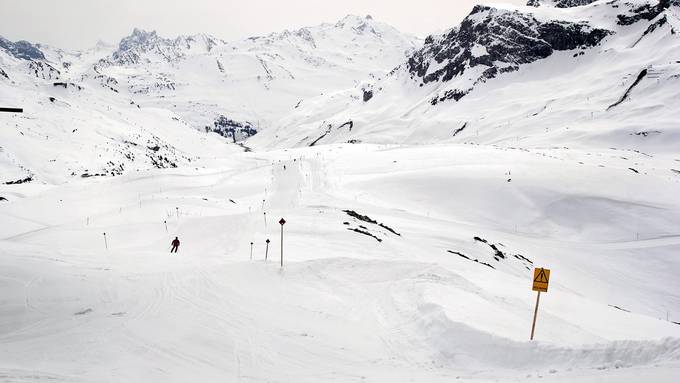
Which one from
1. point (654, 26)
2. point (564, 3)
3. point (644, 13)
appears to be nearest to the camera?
point (654, 26)

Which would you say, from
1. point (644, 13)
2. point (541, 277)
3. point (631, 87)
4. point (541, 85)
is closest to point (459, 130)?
point (541, 85)

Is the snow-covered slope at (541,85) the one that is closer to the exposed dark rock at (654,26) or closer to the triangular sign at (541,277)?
the exposed dark rock at (654,26)

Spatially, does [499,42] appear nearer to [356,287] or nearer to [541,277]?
[356,287]

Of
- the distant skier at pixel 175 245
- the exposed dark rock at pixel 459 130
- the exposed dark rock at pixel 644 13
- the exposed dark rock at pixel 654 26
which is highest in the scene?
the exposed dark rock at pixel 644 13

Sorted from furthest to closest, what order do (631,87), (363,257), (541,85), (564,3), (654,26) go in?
(564,3)
(541,85)
(654,26)
(631,87)
(363,257)

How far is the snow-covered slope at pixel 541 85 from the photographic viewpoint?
7756 centimetres

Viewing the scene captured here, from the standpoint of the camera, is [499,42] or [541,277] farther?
[499,42]

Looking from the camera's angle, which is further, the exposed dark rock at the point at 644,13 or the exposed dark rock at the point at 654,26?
the exposed dark rock at the point at 644,13

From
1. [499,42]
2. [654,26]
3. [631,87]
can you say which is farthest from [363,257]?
[499,42]

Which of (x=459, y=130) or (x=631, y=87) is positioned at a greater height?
(x=631, y=87)

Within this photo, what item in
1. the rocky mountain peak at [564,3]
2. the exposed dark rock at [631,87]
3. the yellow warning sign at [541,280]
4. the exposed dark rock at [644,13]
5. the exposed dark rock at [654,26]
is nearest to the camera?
the yellow warning sign at [541,280]

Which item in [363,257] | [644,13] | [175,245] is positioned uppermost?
[644,13]

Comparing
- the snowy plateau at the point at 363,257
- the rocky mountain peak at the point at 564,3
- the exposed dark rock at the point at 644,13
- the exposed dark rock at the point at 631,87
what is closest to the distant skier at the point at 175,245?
the snowy plateau at the point at 363,257

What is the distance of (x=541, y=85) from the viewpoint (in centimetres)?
12269
